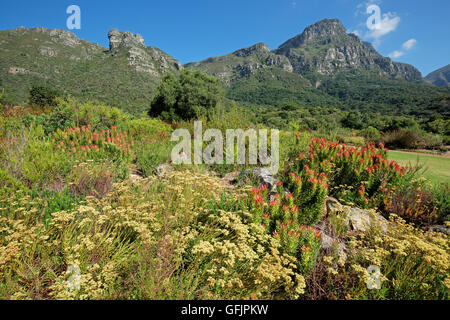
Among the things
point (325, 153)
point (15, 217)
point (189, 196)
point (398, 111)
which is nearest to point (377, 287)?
point (189, 196)

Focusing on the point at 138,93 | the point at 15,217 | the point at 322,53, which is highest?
the point at 322,53

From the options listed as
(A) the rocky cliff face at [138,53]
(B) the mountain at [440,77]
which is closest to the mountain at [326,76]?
(A) the rocky cliff face at [138,53]

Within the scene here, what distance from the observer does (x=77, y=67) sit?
48.9 metres

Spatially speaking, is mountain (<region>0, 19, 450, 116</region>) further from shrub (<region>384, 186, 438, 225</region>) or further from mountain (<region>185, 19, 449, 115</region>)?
shrub (<region>384, 186, 438, 225</region>)

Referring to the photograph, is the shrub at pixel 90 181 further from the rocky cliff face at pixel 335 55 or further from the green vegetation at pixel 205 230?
the rocky cliff face at pixel 335 55

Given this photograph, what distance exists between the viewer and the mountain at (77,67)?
36.5 m

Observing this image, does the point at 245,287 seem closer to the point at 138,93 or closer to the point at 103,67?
the point at 138,93

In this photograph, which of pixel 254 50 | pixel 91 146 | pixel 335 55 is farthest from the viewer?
pixel 254 50

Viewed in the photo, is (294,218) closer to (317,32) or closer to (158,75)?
(158,75)

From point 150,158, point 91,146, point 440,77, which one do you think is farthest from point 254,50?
point 91,146

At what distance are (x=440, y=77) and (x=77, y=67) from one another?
775 ft

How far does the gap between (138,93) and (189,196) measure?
45.2 metres
